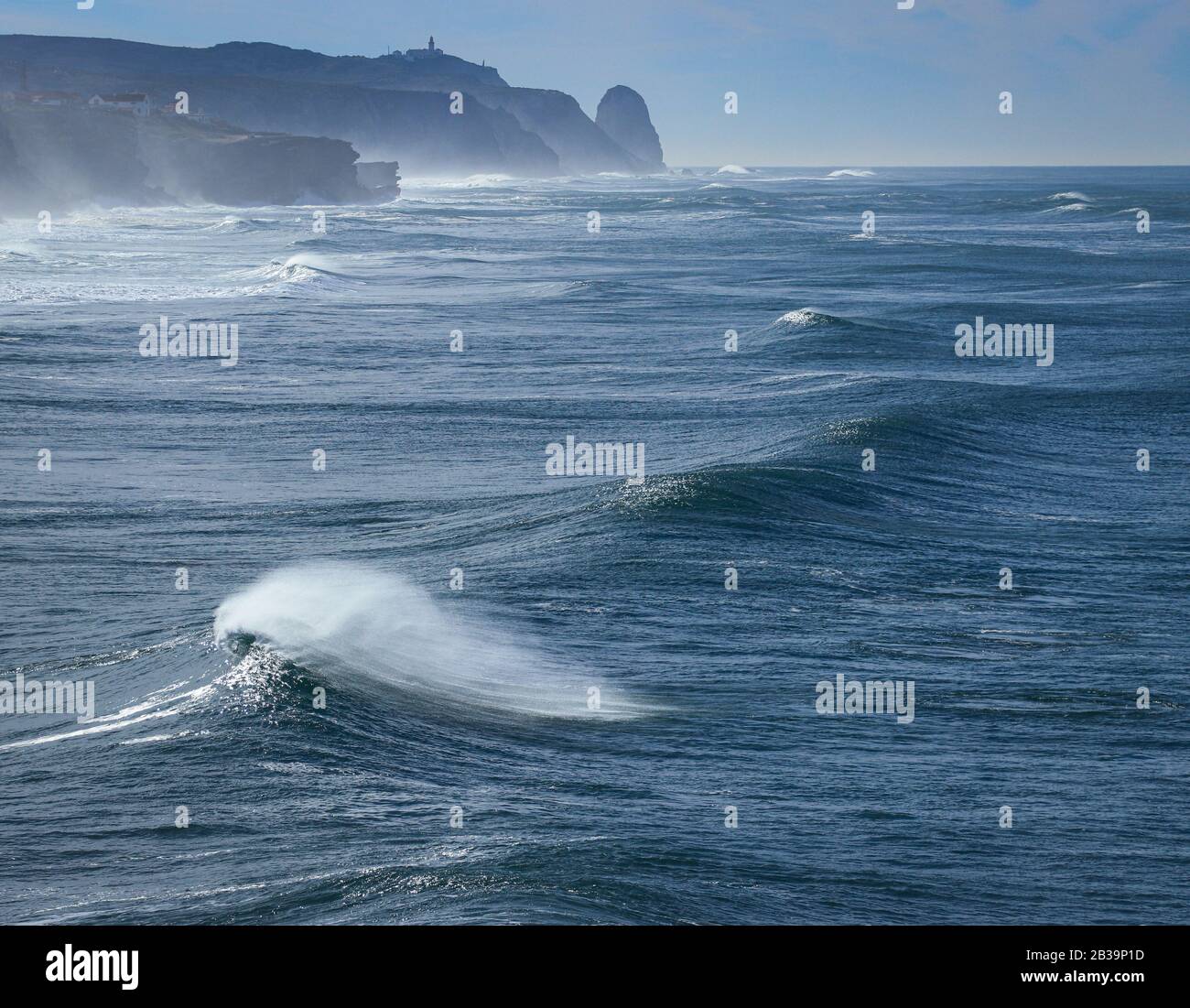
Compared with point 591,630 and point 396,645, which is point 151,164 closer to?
point 396,645

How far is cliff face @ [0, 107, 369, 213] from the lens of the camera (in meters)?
116

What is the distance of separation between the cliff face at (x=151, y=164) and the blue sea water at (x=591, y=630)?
249 ft

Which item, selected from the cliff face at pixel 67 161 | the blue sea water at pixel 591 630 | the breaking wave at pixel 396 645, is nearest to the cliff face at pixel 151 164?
the cliff face at pixel 67 161

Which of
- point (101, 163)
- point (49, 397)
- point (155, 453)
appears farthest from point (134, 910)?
point (101, 163)

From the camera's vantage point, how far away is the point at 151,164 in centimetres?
14425

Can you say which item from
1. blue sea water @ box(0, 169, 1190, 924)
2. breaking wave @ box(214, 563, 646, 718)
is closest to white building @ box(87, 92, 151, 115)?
blue sea water @ box(0, 169, 1190, 924)

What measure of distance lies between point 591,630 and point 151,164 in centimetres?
13682

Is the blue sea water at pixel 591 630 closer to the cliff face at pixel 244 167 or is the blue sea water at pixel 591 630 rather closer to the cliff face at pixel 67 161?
the cliff face at pixel 67 161

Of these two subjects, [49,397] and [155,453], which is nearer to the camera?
[155,453]

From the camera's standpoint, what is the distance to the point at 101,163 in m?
127

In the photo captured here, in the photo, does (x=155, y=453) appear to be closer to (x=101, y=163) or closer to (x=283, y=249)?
(x=283, y=249)

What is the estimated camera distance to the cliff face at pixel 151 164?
115562 mm

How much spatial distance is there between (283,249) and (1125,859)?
78.7m

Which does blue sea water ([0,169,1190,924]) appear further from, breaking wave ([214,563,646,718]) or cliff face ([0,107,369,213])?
cliff face ([0,107,369,213])
